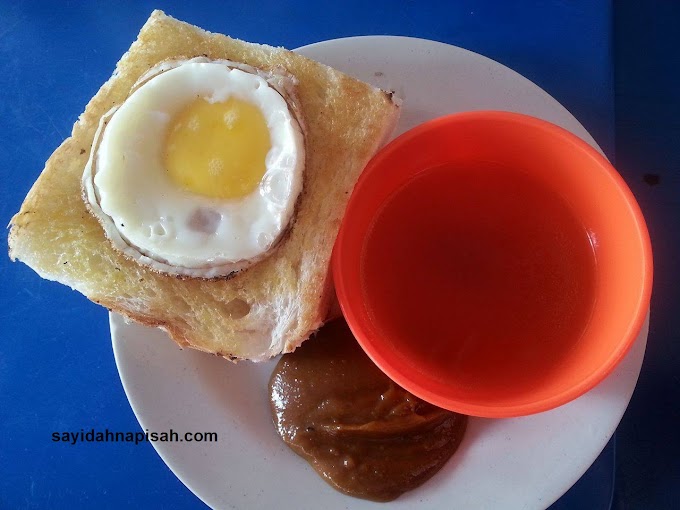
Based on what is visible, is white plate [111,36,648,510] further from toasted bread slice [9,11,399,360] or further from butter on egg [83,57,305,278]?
butter on egg [83,57,305,278]

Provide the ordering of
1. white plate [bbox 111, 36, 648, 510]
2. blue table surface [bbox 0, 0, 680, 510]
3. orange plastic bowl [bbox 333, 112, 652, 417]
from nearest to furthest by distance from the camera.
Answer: orange plastic bowl [bbox 333, 112, 652, 417]
white plate [bbox 111, 36, 648, 510]
blue table surface [bbox 0, 0, 680, 510]

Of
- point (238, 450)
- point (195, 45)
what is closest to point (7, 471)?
point (238, 450)

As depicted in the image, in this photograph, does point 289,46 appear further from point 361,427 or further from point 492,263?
point 361,427

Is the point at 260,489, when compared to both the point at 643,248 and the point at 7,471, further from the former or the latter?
the point at 643,248

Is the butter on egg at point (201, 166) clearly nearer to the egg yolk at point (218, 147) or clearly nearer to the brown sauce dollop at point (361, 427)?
the egg yolk at point (218, 147)

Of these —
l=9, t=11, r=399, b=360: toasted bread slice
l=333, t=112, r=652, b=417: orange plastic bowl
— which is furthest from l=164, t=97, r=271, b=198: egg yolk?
l=333, t=112, r=652, b=417: orange plastic bowl

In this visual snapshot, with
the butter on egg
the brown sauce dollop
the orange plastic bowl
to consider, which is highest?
the butter on egg

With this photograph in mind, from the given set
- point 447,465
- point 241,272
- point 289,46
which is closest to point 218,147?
point 241,272
